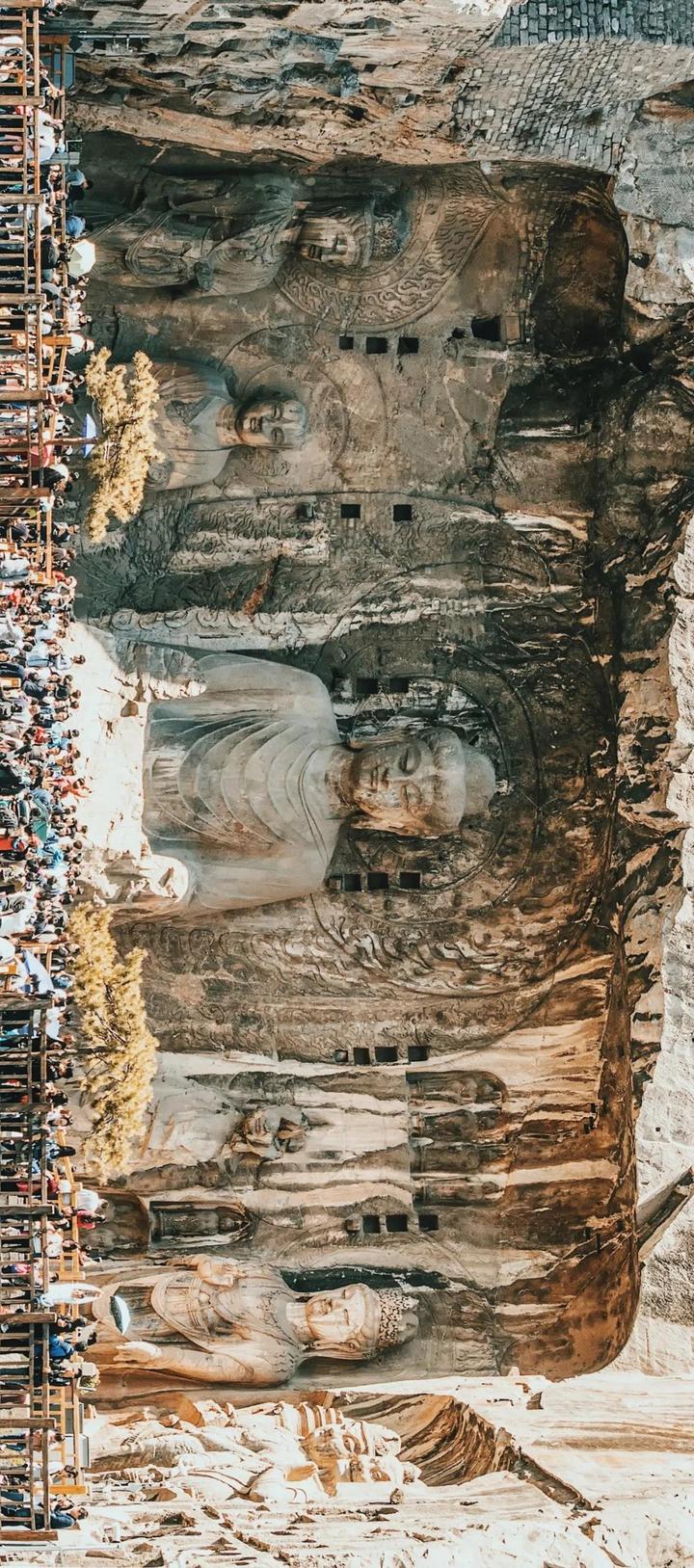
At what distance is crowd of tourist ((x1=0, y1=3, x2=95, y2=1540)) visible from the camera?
16.5m

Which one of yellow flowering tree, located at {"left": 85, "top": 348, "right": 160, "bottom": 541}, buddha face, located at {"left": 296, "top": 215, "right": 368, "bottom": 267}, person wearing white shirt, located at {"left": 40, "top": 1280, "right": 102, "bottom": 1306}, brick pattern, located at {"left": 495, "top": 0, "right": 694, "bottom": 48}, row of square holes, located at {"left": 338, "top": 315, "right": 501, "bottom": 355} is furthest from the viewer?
row of square holes, located at {"left": 338, "top": 315, "right": 501, "bottom": 355}

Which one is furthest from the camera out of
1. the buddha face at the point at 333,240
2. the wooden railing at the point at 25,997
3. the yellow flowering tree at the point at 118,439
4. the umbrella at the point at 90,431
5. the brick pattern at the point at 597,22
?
the buddha face at the point at 333,240

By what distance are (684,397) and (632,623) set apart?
6.05 feet

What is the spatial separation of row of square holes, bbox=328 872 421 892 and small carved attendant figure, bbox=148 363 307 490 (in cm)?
354

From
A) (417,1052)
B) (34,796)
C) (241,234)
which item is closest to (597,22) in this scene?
(241,234)

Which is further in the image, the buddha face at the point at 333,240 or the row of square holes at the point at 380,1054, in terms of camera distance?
the row of square holes at the point at 380,1054

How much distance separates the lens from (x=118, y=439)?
19156 mm

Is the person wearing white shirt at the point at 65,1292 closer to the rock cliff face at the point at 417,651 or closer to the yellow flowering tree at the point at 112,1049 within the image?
the yellow flowering tree at the point at 112,1049

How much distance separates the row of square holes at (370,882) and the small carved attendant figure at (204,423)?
3.54 metres

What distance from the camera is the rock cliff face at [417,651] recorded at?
1970 cm

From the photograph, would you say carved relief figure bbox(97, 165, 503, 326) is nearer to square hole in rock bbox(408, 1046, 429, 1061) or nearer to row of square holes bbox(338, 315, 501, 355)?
row of square holes bbox(338, 315, 501, 355)

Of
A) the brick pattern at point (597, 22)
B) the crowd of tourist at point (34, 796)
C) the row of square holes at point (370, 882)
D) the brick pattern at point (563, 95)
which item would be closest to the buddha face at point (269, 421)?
the crowd of tourist at point (34, 796)

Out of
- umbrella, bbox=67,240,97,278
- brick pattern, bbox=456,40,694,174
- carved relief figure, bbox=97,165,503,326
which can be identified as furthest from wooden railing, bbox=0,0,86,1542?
brick pattern, bbox=456,40,694,174

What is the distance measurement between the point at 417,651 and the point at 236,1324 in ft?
18.9
